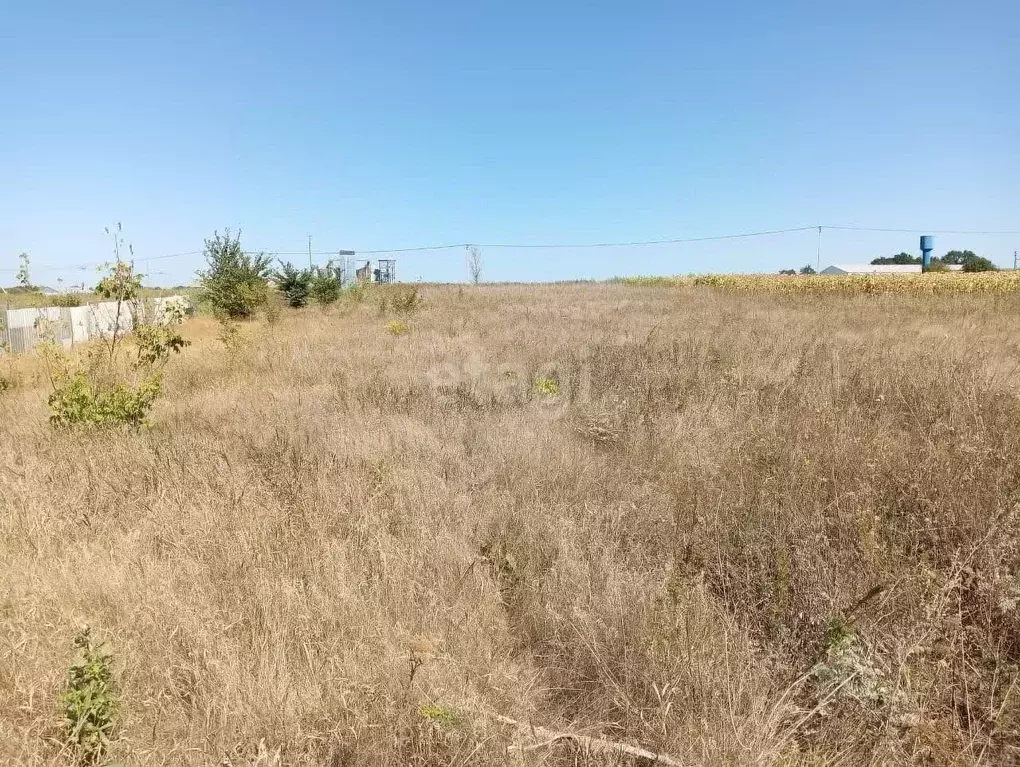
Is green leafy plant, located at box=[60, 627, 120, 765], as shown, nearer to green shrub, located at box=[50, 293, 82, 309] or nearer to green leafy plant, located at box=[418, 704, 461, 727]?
green leafy plant, located at box=[418, 704, 461, 727]

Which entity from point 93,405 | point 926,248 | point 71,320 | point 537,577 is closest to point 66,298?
point 93,405

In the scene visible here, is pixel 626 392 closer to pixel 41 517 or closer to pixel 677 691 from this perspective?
pixel 677 691

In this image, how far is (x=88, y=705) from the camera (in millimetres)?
1564

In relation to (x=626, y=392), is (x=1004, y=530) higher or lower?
lower

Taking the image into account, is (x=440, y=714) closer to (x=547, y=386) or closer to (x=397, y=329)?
(x=547, y=386)

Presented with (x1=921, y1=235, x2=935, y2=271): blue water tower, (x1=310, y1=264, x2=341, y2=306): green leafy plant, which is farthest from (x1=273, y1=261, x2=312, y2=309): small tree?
(x1=921, y1=235, x2=935, y2=271): blue water tower

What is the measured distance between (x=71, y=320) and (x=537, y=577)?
16.4 meters

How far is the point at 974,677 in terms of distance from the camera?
1.75m

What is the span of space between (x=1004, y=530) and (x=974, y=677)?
2.93ft

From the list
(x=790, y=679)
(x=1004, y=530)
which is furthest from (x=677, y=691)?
(x=1004, y=530)

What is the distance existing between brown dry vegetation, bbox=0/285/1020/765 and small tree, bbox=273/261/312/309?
1556 cm

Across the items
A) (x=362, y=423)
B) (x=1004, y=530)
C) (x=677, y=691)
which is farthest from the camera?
(x=362, y=423)

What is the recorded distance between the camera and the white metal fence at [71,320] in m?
4.96

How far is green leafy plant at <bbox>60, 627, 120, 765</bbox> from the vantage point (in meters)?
1.55
